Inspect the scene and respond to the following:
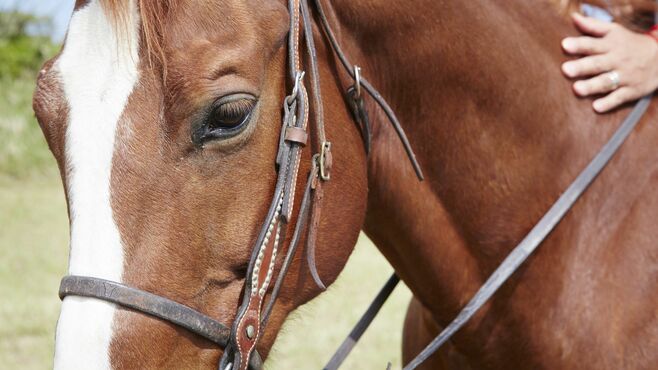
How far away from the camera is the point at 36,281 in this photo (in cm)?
806

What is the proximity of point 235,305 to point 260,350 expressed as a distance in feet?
0.53

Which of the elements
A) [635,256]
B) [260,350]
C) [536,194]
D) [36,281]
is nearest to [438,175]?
[536,194]

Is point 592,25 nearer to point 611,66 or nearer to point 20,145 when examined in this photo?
point 611,66

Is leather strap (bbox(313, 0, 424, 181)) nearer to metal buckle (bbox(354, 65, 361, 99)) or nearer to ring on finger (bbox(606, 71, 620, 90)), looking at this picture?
metal buckle (bbox(354, 65, 361, 99))

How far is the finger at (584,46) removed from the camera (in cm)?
226

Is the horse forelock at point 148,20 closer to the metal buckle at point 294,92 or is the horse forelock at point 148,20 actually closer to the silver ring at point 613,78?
the metal buckle at point 294,92

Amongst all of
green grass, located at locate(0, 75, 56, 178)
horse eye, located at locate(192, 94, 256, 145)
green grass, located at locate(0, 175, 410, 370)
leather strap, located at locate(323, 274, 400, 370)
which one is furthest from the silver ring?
green grass, located at locate(0, 75, 56, 178)

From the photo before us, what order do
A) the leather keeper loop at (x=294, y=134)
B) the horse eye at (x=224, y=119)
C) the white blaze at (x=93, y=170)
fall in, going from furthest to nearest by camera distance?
the leather keeper loop at (x=294, y=134), the horse eye at (x=224, y=119), the white blaze at (x=93, y=170)

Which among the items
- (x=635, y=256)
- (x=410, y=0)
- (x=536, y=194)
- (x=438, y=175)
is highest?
(x=410, y=0)

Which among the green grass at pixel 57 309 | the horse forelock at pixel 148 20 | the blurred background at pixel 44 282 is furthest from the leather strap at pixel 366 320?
the horse forelock at pixel 148 20

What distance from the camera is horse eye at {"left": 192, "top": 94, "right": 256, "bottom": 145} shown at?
163 cm

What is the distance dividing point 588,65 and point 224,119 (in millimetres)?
1174

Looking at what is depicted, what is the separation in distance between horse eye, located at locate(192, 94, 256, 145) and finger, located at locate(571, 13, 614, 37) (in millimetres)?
1178

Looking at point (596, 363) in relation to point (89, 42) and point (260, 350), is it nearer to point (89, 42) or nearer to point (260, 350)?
point (260, 350)
